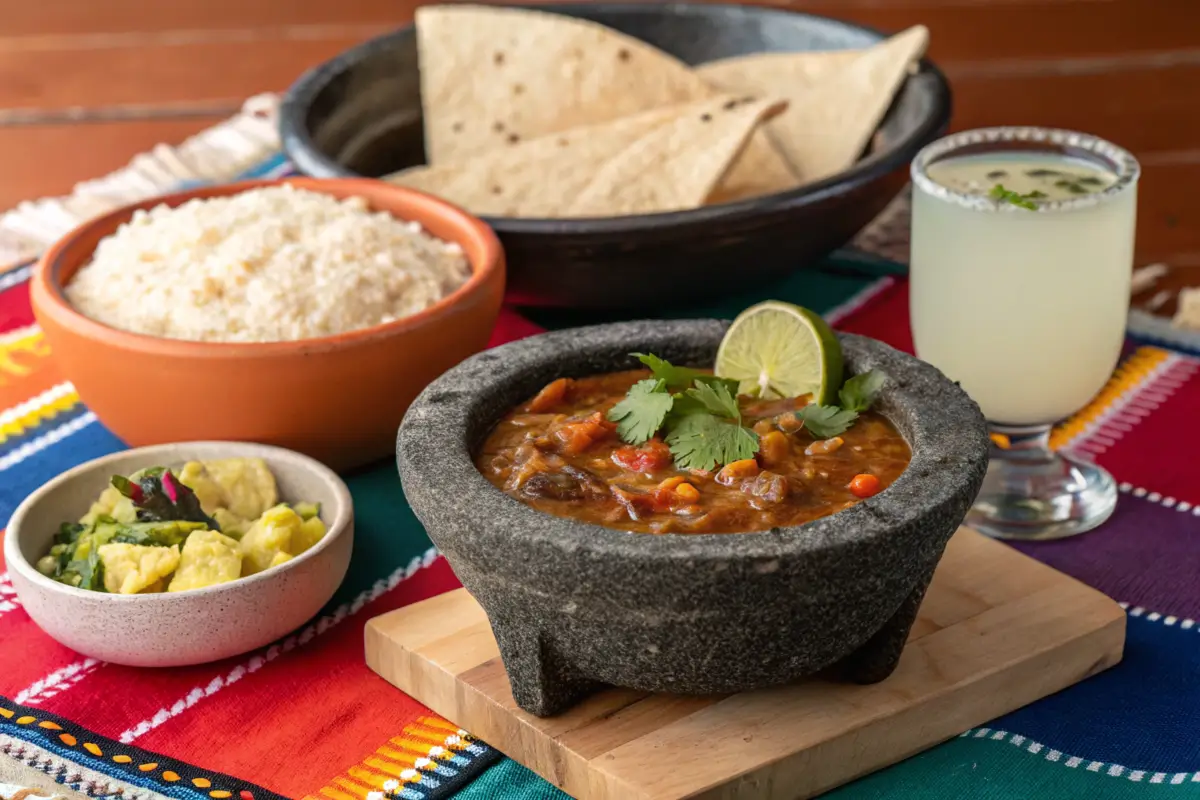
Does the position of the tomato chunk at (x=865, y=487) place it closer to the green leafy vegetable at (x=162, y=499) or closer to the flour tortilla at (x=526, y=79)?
the green leafy vegetable at (x=162, y=499)

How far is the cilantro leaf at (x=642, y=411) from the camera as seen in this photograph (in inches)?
66.1

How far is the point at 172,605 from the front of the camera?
5.67ft

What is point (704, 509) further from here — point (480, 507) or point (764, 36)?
point (764, 36)

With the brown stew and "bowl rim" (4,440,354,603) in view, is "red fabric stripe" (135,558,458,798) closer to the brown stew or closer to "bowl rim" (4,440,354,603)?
"bowl rim" (4,440,354,603)

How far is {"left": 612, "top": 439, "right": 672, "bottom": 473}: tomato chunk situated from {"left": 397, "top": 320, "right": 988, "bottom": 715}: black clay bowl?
17 centimetres

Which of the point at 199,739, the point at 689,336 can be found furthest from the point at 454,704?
the point at 689,336

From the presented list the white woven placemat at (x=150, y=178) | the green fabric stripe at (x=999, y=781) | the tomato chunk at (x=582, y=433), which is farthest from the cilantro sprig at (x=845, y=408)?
the white woven placemat at (x=150, y=178)

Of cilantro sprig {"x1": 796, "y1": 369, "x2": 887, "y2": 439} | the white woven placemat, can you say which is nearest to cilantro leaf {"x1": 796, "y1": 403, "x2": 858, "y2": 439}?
cilantro sprig {"x1": 796, "y1": 369, "x2": 887, "y2": 439}

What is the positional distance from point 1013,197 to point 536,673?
0.97 metres

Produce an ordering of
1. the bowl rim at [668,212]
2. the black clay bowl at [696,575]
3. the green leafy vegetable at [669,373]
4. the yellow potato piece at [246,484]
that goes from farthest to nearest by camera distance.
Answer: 1. the bowl rim at [668,212]
2. the yellow potato piece at [246,484]
3. the green leafy vegetable at [669,373]
4. the black clay bowl at [696,575]

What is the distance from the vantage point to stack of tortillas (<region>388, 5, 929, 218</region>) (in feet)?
8.63

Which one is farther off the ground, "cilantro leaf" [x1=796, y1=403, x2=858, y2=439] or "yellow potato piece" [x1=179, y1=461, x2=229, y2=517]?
"cilantro leaf" [x1=796, y1=403, x2=858, y2=439]

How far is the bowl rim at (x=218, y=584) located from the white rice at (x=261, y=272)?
0.19 m

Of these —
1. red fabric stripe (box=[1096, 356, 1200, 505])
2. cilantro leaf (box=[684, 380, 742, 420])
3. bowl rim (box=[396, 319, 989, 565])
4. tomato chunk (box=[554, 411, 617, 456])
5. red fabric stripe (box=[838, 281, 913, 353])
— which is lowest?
red fabric stripe (box=[1096, 356, 1200, 505])
